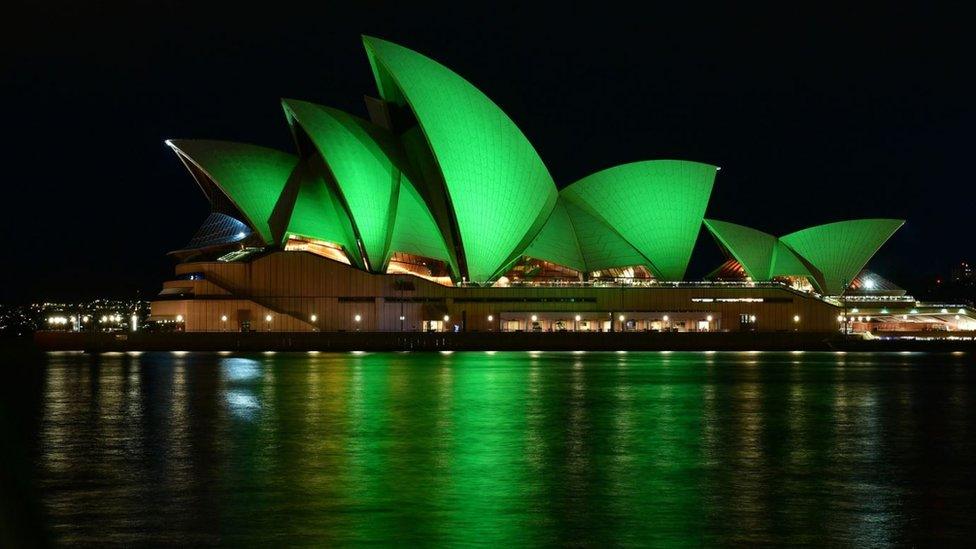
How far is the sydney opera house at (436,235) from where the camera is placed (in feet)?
188

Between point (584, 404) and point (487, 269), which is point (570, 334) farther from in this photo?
point (584, 404)

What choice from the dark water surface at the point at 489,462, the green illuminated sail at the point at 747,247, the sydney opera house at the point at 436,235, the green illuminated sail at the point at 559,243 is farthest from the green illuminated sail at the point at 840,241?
the dark water surface at the point at 489,462

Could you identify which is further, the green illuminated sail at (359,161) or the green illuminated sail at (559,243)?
the green illuminated sail at (559,243)

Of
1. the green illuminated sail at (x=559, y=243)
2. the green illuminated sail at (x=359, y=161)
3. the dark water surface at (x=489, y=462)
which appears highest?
the green illuminated sail at (x=359, y=161)

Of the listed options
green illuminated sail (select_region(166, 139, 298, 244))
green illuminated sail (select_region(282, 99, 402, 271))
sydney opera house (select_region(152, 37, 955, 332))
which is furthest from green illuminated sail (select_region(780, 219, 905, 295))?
green illuminated sail (select_region(166, 139, 298, 244))

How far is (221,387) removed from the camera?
3141 cm

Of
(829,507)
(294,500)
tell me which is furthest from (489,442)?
(829,507)

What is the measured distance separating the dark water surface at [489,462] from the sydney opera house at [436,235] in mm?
25682

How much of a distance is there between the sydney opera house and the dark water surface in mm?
25682

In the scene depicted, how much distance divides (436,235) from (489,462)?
147 ft

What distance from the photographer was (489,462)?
677 inches

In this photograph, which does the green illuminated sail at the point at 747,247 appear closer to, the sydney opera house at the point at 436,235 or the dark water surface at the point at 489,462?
the sydney opera house at the point at 436,235

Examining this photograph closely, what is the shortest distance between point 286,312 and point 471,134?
15115 millimetres

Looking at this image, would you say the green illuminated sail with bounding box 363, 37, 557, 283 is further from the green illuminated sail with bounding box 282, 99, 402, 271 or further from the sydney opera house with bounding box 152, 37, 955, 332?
the green illuminated sail with bounding box 282, 99, 402, 271
